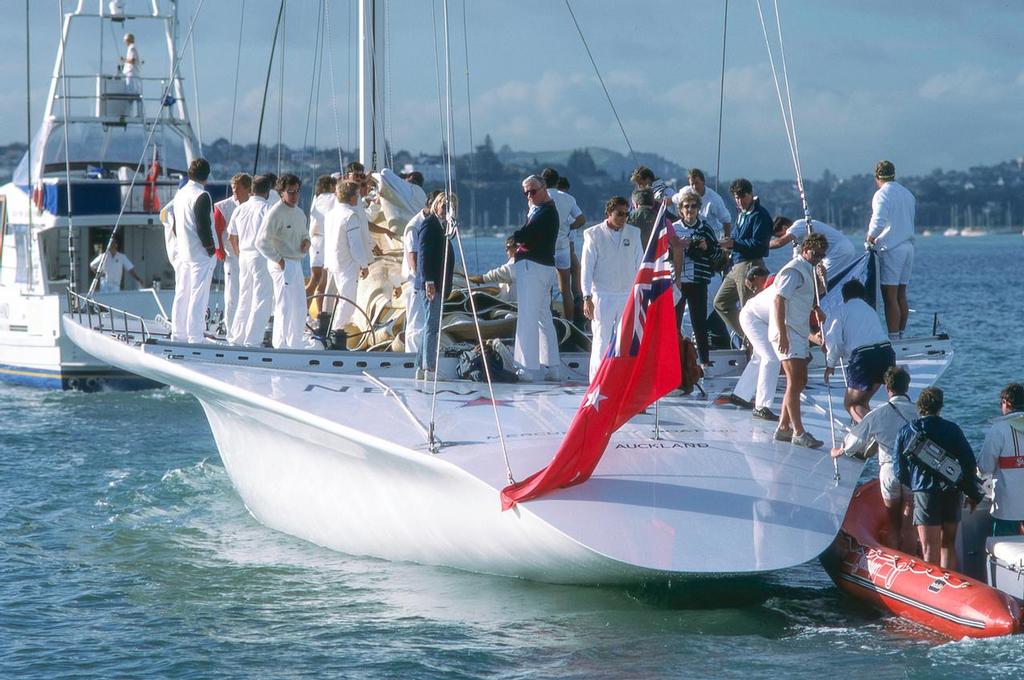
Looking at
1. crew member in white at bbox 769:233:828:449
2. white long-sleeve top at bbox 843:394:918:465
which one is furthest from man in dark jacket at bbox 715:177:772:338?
white long-sleeve top at bbox 843:394:918:465

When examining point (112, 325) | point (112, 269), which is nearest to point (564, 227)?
point (112, 325)

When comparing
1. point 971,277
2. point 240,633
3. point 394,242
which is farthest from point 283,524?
point 971,277

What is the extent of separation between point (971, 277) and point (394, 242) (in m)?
69.3

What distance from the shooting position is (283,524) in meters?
12.1

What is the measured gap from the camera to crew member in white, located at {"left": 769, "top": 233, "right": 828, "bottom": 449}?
10.0 metres

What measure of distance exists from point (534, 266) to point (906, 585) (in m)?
4.32

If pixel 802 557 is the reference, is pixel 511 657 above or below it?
below

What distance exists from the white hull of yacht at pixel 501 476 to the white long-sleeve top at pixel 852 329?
63 cm

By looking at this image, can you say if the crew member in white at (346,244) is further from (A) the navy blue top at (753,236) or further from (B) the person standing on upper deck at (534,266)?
(A) the navy blue top at (753,236)

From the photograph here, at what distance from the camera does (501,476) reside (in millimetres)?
9016

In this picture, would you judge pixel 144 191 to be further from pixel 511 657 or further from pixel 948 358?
pixel 511 657

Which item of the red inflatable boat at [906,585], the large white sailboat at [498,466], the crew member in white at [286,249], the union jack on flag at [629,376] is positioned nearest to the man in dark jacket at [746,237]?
the large white sailboat at [498,466]

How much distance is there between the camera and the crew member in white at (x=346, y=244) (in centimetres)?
1305

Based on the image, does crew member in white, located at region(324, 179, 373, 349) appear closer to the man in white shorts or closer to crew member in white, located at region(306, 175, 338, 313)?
crew member in white, located at region(306, 175, 338, 313)
